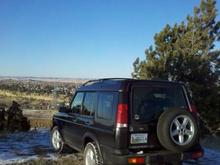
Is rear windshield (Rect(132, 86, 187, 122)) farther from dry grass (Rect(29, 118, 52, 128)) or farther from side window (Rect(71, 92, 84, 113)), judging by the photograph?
dry grass (Rect(29, 118, 52, 128))

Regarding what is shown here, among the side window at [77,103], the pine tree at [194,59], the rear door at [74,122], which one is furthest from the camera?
the pine tree at [194,59]

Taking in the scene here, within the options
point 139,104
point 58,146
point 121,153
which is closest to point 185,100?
point 139,104

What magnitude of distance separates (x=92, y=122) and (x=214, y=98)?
14.1 meters

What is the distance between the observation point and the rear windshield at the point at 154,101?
583 cm

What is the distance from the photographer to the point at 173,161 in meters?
5.80

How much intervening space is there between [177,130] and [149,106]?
60cm

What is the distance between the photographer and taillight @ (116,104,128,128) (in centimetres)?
563

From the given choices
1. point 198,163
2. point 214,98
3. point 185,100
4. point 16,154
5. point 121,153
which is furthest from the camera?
point 214,98

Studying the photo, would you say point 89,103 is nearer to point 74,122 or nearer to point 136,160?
point 74,122

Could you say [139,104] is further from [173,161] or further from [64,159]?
[64,159]

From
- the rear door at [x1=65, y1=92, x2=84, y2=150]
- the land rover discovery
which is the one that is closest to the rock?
the rear door at [x1=65, y1=92, x2=84, y2=150]

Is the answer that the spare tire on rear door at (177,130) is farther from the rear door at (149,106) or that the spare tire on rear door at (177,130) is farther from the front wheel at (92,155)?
the front wheel at (92,155)

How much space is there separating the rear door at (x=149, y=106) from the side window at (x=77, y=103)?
6.21 ft

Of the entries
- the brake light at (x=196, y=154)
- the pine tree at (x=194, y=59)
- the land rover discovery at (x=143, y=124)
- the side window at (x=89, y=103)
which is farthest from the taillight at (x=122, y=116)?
the pine tree at (x=194, y=59)
